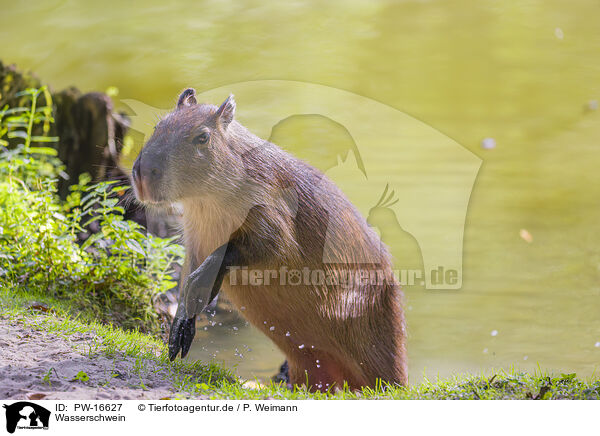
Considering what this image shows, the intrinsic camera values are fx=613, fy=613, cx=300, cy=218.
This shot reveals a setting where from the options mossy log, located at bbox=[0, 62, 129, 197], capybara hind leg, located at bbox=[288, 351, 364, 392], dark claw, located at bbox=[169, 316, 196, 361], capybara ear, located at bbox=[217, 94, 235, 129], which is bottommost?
capybara hind leg, located at bbox=[288, 351, 364, 392]

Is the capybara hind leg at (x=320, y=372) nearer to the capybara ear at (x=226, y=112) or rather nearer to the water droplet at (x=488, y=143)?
the capybara ear at (x=226, y=112)

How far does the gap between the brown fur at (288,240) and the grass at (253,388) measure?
25cm

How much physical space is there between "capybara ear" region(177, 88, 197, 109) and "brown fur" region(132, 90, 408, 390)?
45 mm

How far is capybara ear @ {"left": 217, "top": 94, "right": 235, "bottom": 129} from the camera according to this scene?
3.19m

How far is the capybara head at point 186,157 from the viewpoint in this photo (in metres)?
3.04

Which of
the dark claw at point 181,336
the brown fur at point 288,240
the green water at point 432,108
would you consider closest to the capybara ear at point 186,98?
the brown fur at point 288,240

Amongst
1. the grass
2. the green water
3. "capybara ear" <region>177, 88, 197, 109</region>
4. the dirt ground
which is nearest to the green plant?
the grass

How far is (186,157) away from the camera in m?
3.11

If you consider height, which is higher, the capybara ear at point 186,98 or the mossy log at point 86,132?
the capybara ear at point 186,98

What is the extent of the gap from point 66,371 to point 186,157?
116 cm
